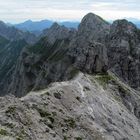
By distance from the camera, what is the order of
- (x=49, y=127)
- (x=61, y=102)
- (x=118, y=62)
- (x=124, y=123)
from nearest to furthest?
1. (x=49, y=127)
2. (x=61, y=102)
3. (x=124, y=123)
4. (x=118, y=62)

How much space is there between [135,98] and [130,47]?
78.6 meters

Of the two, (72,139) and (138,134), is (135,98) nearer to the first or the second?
(138,134)

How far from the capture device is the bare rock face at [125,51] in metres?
154

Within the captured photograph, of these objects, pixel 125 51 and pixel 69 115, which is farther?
pixel 125 51

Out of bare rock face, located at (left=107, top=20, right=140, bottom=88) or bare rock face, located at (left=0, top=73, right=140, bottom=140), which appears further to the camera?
bare rock face, located at (left=107, top=20, right=140, bottom=88)

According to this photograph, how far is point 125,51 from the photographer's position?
16475 centimetres

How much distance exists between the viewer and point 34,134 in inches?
1842

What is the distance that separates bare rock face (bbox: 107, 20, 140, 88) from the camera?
6048 inches

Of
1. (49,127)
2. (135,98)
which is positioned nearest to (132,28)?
(135,98)

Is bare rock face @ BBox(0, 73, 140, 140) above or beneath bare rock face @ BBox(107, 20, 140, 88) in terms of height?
above

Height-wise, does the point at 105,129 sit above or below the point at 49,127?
below

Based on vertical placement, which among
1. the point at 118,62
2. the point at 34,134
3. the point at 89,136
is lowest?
the point at 118,62

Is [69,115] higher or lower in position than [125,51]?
higher

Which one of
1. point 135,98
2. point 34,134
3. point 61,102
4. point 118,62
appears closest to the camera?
point 34,134
